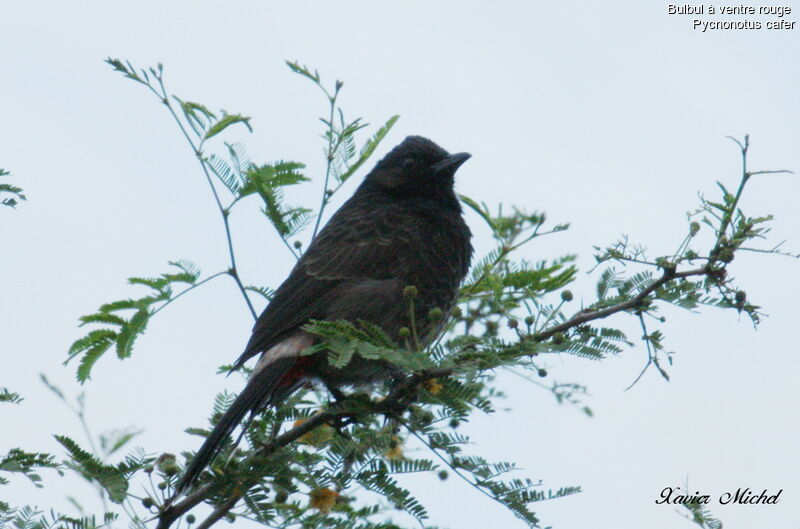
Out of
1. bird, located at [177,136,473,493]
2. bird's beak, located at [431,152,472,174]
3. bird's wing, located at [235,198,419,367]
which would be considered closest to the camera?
bird, located at [177,136,473,493]

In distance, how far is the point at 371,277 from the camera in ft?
17.1

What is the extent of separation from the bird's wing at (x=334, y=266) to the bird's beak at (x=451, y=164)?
15.7 inches

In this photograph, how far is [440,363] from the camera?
330 centimetres

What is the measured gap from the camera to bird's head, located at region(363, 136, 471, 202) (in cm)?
596

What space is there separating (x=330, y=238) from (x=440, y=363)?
233 cm

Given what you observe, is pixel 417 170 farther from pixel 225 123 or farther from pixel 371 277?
pixel 225 123

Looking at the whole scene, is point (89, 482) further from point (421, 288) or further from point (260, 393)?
point (421, 288)

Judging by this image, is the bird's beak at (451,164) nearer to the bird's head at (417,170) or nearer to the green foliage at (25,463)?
the bird's head at (417,170)

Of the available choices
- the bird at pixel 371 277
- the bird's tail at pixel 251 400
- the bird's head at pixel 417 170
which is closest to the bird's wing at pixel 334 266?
the bird at pixel 371 277

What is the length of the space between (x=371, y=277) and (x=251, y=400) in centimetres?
116

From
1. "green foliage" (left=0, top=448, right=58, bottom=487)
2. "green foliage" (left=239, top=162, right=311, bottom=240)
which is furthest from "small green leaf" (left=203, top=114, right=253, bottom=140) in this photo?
"green foliage" (left=0, top=448, right=58, bottom=487)

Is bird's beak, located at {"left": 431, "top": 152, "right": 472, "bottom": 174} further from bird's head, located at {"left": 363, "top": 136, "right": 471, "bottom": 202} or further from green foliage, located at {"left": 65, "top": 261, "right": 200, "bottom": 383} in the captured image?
green foliage, located at {"left": 65, "top": 261, "right": 200, "bottom": 383}

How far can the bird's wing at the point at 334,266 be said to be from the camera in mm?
4859

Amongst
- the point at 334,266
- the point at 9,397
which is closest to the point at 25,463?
the point at 9,397
